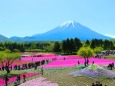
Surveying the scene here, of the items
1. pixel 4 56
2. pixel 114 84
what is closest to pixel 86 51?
pixel 4 56

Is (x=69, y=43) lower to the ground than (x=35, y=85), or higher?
higher

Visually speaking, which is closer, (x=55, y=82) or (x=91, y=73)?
(x=55, y=82)

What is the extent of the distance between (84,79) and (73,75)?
313 centimetres

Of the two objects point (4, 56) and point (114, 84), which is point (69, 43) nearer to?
point (4, 56)

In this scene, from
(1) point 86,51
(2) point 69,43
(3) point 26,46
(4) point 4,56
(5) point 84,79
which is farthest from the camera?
(3) point 26,46

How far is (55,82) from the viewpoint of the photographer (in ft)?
130

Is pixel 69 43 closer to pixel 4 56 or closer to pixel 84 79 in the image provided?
pixel 4 56

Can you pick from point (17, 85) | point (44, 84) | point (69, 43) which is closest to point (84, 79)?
point (44, 84)

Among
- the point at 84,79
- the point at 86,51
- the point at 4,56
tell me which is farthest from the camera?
the point at 86,51

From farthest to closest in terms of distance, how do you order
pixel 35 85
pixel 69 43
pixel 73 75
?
pixel 69 43
pixel 73 75
pixel 35 85

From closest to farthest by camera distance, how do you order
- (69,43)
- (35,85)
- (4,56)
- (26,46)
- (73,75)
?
(35,85) < (73,75) < (4,56) < (69,43) < (26,46)

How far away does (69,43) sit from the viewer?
461 ft

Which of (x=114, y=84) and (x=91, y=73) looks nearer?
(x=114, y=84)

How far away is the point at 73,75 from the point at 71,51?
96.8 m
